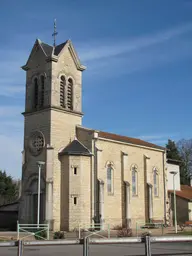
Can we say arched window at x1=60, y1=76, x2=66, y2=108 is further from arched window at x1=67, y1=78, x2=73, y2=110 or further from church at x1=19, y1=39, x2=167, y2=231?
arched window at x1=67, y1=78, x2=73, y2=110

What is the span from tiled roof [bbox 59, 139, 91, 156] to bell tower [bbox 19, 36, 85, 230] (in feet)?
2.18

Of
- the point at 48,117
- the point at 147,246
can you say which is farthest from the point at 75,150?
the point at 147,246

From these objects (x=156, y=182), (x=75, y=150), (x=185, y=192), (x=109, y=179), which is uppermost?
(x=75, y=150)

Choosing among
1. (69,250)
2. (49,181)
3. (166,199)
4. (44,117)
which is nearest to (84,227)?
(49,181)

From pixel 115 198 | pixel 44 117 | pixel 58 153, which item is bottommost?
pixel 115 198

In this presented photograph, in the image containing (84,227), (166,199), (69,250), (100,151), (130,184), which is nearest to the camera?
(69,250)

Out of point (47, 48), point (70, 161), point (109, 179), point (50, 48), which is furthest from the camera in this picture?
point (50, 48)

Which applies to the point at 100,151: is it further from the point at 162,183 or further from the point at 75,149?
the point at 162,183

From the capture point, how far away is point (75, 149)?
1441 inches

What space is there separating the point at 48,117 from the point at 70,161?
198 inches

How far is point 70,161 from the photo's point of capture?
36.0 m

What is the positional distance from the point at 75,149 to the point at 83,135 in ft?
8.11

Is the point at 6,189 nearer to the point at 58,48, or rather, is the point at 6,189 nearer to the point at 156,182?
the point at 156,182

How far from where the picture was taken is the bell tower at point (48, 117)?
35.7 meters
